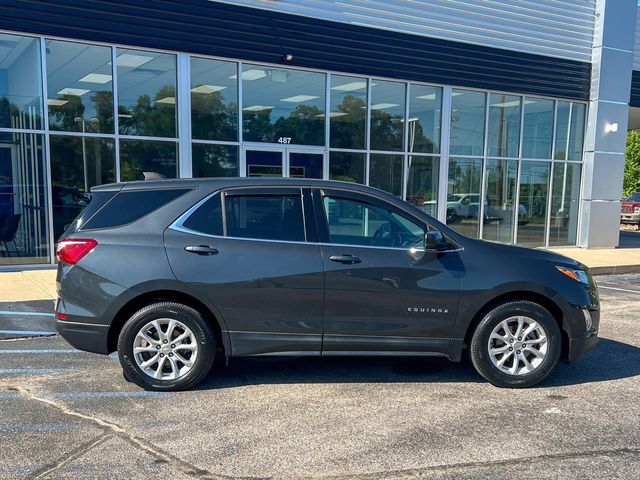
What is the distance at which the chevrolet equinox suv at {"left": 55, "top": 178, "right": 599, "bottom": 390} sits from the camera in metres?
4.43

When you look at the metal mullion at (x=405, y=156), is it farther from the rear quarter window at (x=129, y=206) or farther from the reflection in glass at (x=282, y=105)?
the rear quarter window at (x=129, y=206)

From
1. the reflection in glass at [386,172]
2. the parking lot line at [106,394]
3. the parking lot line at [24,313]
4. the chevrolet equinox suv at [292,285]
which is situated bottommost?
the parking lot line at [24,313]

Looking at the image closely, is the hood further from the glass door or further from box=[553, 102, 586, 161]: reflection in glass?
box=[553, 102, 586, 161]: reflection in glass

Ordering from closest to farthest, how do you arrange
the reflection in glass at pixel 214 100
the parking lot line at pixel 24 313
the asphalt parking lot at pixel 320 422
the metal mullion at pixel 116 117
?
1. the asphalt parking lot at pixel 320 422
2. the parking lot line at pixel 24 313
3. the metal mullion at pixel 116 117
4. the reflection in glass at pixel 214 100

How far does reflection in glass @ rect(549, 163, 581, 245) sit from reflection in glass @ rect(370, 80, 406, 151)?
535 cm

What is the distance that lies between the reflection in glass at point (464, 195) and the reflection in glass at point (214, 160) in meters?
5.92

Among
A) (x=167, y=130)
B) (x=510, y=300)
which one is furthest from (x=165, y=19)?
(x=510, y=300)

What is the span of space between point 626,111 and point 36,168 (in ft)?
51.7

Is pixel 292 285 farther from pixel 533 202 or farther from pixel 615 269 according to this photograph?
pixel 533 202

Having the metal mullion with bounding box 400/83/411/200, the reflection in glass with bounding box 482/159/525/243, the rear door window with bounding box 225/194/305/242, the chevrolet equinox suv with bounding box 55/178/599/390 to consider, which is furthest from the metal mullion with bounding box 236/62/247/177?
the rear door window with bounding box 225/194/305/242

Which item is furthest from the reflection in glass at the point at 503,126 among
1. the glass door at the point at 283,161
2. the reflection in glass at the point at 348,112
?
the glass door at the point at 283,161

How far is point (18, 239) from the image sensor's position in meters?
10.4

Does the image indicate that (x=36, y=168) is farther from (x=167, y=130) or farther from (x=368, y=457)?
(x=368, y=457)

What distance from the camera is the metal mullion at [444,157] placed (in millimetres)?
14023
